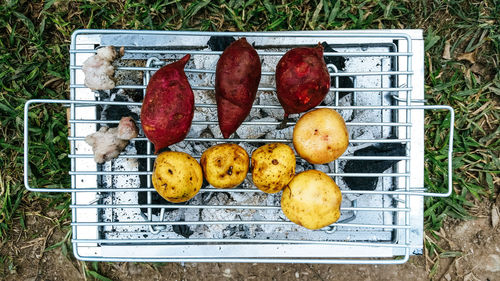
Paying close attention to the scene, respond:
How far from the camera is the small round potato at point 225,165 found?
1.45 m

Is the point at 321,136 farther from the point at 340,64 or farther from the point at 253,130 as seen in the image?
the point at 340,64

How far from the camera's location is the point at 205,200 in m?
1.82

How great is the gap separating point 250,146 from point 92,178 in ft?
2.63

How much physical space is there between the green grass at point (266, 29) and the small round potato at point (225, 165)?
88 cm

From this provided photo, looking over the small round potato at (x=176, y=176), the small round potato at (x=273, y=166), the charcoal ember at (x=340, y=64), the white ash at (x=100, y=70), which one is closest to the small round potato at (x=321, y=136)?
the small round potato at (x=273, y=166)

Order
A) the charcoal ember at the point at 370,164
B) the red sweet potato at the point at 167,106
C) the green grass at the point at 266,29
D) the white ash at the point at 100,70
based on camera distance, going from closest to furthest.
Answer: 1. the red sweet potato at the point at 167,106
2. the white ash at the point at 100,70
3. the charcoal ember at the point at 370,164
4. the green grass at the point at 266,29

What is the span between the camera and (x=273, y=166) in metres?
1.45

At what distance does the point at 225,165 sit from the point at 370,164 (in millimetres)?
779

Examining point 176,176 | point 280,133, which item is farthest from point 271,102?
point 176,176

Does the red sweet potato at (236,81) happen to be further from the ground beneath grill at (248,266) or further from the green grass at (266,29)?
the ground beneath grill at (248,266)

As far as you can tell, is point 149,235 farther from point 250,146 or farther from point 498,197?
point 498,197

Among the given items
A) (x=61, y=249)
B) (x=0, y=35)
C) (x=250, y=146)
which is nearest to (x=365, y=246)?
(x=250, y=146)

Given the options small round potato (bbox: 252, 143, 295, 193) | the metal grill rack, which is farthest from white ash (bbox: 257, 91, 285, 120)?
small round potato (bbox: 252, 143, 295, 193)

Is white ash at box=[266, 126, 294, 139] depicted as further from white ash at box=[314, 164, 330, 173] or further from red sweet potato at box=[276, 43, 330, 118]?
red sweet potato at box=[276, 43, 330, 118]
